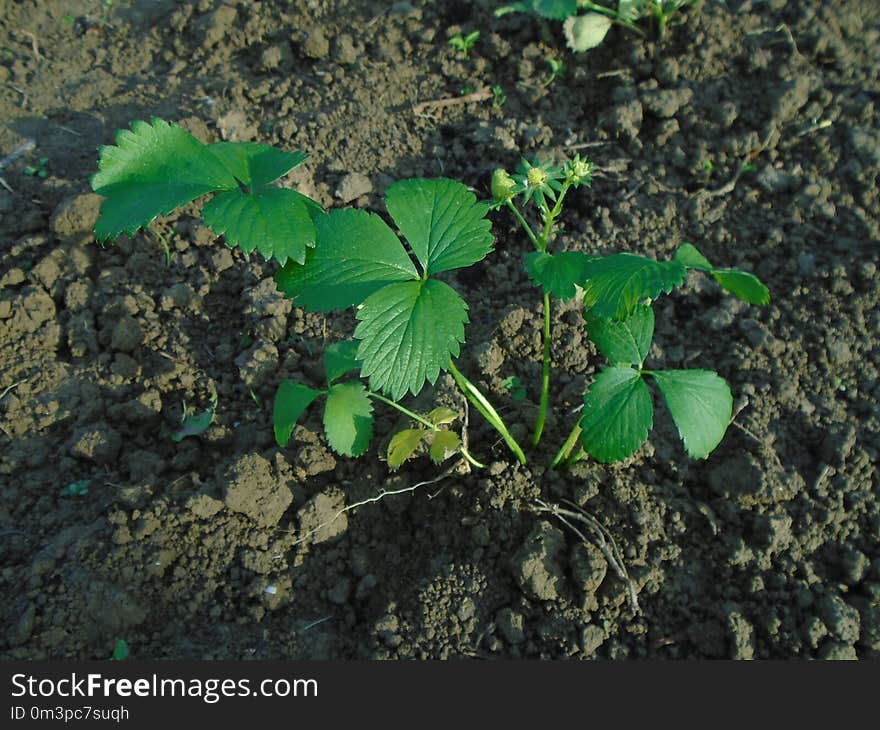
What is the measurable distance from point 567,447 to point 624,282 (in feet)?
2.04

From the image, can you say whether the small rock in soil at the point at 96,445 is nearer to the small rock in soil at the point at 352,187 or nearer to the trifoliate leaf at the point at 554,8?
the small rock in soil at the point at 352,187

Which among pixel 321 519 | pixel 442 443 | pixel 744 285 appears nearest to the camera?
pixel 744 285

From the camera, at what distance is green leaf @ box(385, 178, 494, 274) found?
6.35ft

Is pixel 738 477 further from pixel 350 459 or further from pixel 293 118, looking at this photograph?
pixel 293 118

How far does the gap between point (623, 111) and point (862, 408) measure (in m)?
1.49

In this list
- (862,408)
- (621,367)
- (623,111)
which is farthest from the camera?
(623,111)

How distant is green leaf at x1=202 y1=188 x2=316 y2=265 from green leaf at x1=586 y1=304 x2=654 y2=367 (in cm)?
79

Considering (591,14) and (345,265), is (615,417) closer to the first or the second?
(345,265)

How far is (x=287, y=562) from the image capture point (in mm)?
2287

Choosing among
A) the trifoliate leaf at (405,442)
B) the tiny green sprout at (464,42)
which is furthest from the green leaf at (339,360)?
the tiny green sprout at (464,42)

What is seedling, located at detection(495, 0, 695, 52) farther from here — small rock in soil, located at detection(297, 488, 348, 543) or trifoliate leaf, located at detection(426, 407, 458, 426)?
small rock in soil, located at detection(297, 488, 348, 543)

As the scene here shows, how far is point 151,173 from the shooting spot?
1965mm

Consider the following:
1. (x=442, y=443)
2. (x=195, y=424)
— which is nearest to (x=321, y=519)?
(x=442, y=443)

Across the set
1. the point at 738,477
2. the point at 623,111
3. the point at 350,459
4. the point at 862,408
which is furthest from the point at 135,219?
the point at 862,408
